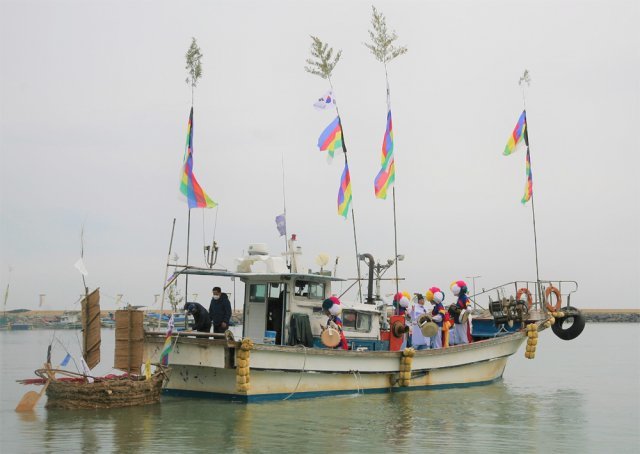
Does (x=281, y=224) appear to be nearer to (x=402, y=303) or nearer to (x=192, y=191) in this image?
(x=192, y=191)

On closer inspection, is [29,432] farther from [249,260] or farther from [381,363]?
[381,363]

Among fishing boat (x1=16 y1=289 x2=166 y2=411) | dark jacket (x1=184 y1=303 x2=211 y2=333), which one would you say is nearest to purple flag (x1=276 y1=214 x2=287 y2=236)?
dark jacket (x1=184 y1=303 x2=211 y2=333)

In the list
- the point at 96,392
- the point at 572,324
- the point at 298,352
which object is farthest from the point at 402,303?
the point at 96,392

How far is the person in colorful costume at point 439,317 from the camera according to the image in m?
21.9

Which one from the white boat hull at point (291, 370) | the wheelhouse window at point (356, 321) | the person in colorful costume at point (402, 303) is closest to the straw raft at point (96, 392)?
the white boat hull at point (291, 370)

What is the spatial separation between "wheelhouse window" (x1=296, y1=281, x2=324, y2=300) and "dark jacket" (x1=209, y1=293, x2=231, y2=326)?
1977 mm

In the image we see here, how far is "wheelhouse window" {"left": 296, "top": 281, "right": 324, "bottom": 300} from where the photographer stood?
1986 centimetres

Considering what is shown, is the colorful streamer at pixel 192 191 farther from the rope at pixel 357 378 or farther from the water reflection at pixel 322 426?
the rope at pixel 357 378

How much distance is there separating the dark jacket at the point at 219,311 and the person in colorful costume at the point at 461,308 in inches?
282

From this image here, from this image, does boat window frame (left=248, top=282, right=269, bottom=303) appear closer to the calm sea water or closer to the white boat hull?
the white boat hull

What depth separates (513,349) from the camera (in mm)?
25016

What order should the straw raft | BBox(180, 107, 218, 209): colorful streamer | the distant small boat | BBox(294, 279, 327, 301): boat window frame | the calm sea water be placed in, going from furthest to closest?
1. the distant small boat
2. BBox(294, 279, 327, 301): boat window frame
3. BBox(180, 107, 218, 209): colorful streamer
4. the straw raft
5. the calm sea water

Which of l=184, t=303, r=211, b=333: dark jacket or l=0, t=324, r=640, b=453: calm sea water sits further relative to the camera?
l=184, t=303, r=211, b=333: dark jacket

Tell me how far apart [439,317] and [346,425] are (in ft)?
22.2
